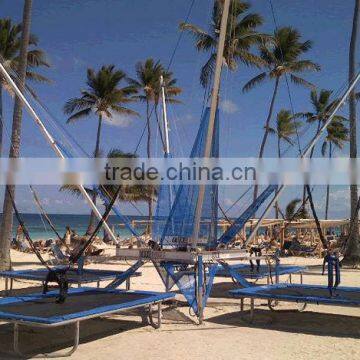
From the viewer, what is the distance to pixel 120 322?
A: 10.0m

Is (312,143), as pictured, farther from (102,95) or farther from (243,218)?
(102,95)

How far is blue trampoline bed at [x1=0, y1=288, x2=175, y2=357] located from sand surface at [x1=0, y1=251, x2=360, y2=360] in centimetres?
48

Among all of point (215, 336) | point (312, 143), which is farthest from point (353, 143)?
point (215, 336)

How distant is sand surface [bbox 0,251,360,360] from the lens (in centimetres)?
760

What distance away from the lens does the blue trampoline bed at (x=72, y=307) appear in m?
7.24

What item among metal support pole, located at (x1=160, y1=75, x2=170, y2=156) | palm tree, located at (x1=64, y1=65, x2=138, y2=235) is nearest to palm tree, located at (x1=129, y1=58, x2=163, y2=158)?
palm tree, located at (x1=64, y1=65, x2=138, y2=235)

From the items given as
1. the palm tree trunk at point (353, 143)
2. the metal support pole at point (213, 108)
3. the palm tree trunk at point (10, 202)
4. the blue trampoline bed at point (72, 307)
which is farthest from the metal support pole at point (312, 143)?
the palm tree trunk at point (353, 143)

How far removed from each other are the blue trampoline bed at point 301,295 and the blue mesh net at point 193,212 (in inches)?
53.4

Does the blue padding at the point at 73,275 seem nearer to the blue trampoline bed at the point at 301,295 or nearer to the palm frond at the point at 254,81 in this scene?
the blue trampoline bed at the point at 301,295

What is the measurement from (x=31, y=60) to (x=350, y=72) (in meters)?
18.4

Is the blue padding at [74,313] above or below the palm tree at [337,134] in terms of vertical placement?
below

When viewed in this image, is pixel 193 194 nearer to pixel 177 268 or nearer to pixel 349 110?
pixel 177 268

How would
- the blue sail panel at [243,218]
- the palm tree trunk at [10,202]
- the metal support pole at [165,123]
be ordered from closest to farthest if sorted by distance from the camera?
the blue sail panel at [243,218] → the metal support pole at [165,123] → the palm tree trunk at [10,202]

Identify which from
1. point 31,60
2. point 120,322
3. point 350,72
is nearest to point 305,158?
point 120,322
